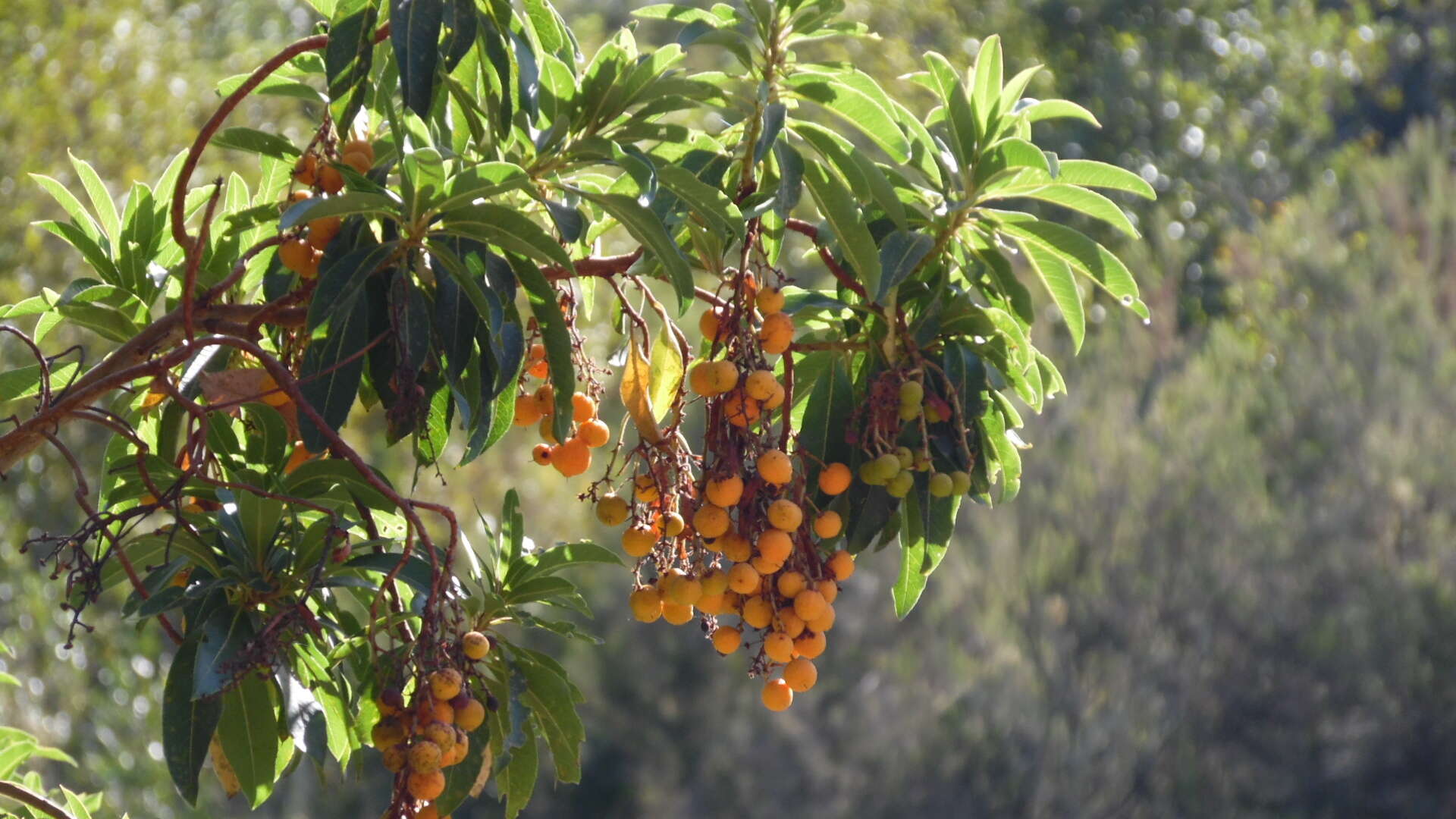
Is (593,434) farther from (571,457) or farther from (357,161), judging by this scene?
(357,161)

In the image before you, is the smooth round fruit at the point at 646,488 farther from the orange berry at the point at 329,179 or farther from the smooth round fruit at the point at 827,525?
the orange berry at the point at 329,179

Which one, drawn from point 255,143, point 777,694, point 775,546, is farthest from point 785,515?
point 255,143

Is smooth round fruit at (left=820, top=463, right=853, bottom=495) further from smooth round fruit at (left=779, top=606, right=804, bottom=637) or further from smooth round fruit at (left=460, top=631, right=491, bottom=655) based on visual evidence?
smooth round fruit at (left=460, top=631, right=491, bottom=655)

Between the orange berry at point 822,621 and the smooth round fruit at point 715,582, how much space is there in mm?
86

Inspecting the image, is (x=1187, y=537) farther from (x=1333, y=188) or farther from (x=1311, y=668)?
(x=1333, y=188)

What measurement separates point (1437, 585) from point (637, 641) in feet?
11.6

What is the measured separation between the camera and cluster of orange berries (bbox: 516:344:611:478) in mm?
1369

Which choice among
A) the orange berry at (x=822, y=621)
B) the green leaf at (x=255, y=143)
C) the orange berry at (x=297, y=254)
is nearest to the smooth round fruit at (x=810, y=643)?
the orange berry at (x=822, y=621)

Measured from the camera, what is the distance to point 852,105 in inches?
50.6

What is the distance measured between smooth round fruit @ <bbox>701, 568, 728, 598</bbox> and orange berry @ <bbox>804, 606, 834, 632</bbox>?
0.09 m

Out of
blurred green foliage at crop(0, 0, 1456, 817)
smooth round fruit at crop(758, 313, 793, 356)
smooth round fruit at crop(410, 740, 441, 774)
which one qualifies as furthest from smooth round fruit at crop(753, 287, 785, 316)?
blurred green foliage at crop(0, 0, 1456, 817)

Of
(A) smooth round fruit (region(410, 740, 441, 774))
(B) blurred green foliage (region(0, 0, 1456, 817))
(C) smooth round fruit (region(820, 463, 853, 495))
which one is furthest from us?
(B) blurred green foliage (region(0, 0, 1456, 817))

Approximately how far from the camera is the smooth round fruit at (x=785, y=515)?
1201mm

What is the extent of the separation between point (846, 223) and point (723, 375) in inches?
7.1
